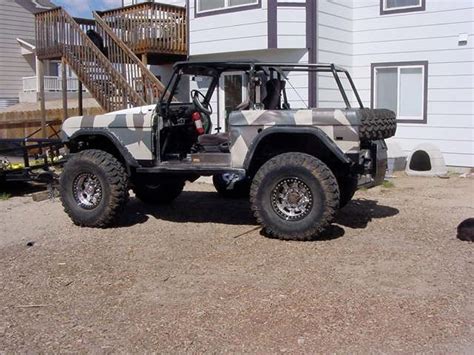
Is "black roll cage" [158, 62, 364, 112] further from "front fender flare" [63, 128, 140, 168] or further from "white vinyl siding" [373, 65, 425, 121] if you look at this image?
"white vinyl siding" [373, 65, 425, 121]

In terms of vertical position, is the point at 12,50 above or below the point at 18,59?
above

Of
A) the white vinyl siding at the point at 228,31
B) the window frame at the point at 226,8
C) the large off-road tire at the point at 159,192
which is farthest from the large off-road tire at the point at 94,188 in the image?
the window frame at the point at 226,8

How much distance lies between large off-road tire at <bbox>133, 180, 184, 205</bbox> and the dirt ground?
2.54ft

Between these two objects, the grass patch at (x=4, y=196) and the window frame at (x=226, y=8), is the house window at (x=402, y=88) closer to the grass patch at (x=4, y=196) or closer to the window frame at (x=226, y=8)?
the window frame at (x=226, y=8)

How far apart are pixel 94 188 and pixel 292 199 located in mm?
2790

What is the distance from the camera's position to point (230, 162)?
7840mm

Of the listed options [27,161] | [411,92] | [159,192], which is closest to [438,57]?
[411,92]

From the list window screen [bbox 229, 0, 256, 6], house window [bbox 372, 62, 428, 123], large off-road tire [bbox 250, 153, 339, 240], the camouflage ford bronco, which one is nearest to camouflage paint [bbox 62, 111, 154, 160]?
the camouflage ford bronco

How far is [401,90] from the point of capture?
14.4 metres

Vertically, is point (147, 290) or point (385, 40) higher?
point (385, 40)

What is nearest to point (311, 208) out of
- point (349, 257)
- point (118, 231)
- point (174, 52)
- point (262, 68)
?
point (349, 257)

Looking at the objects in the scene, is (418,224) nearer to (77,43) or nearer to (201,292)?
(201,292)

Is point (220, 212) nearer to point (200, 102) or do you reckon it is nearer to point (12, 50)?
point (200, 102)

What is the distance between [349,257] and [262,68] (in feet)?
9.13
